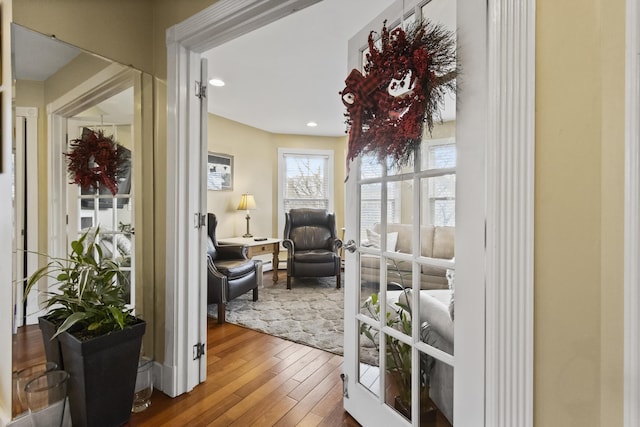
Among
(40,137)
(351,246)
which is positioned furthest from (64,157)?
(351,246)

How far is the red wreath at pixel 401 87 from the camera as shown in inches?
39.8

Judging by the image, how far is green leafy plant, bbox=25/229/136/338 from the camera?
1392 millimetres

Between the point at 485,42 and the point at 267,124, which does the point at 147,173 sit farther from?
the point at 267,124

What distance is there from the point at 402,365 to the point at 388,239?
0.56 meters

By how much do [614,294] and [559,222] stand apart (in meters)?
0.19

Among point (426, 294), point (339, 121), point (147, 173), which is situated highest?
point (339, 121)

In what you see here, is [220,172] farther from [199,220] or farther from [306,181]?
[199,220]

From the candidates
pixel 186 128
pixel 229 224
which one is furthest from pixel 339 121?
pixel 186 128

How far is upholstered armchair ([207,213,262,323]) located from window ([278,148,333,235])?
187 centimetres

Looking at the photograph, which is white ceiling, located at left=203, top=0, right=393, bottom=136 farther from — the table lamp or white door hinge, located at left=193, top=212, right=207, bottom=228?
white door hinge, located at left=193, top=212, right=207, bottom=228

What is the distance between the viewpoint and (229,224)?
4785 mm

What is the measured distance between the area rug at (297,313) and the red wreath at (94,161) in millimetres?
1774

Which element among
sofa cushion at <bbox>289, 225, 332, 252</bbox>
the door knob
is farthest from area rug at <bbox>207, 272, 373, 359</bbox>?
the door knob

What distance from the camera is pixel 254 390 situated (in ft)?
5.87
